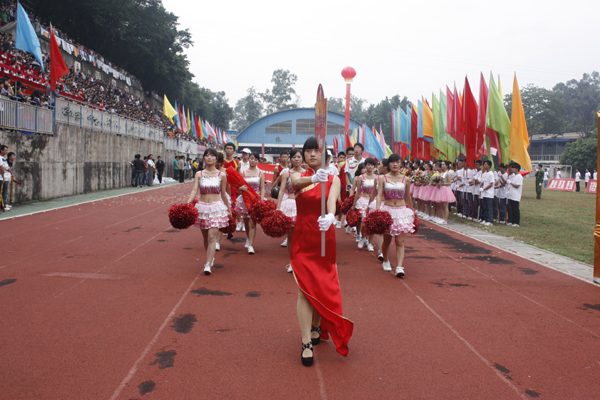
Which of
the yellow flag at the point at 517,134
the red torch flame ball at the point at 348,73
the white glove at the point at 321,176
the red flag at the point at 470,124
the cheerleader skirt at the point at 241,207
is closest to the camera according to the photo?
the white glove at the point at 321,176

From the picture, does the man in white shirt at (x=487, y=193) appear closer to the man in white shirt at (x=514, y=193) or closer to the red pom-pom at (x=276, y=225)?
the man in white shirt at (x=514, y=193)

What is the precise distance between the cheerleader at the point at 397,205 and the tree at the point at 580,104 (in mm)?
82274

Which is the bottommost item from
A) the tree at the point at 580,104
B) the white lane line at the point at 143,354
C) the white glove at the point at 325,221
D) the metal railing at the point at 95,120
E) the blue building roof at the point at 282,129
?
the white lane line at the point at 143,354

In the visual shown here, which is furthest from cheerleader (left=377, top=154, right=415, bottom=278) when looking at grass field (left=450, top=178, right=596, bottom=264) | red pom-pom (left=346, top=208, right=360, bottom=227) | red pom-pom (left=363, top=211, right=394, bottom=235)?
grass field (left=450, top=178, right=596, bottom=264)

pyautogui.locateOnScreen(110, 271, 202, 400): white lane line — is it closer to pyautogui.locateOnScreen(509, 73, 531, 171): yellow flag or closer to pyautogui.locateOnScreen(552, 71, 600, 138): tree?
pyautogui.locateOnScreen(509, 73, 531, 171): yellow flag

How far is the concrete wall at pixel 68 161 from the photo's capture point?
596 inches

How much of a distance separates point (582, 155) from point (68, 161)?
46155mm

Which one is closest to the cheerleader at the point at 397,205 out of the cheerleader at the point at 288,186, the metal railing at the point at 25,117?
the cheerleader at the point at 288,186

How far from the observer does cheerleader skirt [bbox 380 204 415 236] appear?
6727 millimetres

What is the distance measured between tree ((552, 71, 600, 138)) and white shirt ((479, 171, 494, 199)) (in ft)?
244

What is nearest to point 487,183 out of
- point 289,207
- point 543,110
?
point 289,207

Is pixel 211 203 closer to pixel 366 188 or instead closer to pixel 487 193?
pixel 366 188

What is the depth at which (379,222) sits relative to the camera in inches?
254

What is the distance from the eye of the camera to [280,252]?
28.2 feet
